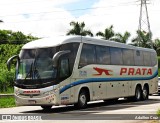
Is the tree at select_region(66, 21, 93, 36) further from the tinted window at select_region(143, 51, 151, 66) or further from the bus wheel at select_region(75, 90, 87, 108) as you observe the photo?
the bus wheel at select_region(75, 90, 87, 108)

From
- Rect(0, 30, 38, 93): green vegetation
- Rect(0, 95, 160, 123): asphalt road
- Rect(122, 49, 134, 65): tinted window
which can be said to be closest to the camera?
Rect(0, 95, 160, 123): asphalt road

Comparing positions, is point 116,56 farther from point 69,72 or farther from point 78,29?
point 78,29

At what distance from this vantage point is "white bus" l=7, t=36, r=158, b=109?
59.9ft

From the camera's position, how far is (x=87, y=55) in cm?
2052

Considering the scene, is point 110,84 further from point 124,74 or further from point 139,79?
point 139,79

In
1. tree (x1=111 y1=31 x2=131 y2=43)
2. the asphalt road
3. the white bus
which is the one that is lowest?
the asphalt road

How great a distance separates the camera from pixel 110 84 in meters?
23.0

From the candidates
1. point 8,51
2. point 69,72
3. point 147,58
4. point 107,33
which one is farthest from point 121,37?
point 69,72

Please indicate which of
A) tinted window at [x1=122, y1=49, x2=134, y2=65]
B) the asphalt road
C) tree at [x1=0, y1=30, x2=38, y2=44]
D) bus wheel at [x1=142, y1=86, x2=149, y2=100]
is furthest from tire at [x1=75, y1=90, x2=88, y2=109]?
tree at [x1=0, y1=30, x2=38, y2=44]

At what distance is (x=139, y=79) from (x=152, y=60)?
2960 millimetres

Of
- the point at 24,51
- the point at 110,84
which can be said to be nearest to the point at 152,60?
the point at 110,84

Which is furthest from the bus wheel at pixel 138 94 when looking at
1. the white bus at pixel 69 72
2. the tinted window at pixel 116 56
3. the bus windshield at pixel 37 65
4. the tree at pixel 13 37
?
the tree at pixel 13 37

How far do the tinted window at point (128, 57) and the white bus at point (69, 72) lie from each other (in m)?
0.29

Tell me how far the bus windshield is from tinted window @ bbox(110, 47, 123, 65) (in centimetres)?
559
